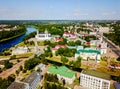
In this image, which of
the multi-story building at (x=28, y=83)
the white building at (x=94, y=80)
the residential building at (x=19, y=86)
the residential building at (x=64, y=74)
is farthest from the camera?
the residential building at (x=64, y=74)

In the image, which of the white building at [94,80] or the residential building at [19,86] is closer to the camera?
the residential building at [19,86]

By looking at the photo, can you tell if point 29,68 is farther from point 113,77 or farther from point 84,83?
point 113,77

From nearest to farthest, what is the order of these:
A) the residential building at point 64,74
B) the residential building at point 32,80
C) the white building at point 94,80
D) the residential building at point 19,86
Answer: the residential building at point 19,86
the residential building at point 32,80
the white building at point 94,80
the residential building at point 64,74

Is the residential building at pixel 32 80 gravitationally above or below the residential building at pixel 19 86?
below

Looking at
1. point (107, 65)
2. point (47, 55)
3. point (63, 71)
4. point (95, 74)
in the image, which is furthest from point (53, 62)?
point (95, 74)

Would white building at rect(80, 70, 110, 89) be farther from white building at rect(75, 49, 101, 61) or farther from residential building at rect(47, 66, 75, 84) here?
white building at rect(75, 49, 101, 61)

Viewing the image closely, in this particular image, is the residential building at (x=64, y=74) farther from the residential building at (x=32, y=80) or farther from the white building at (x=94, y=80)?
the residential building at (x=32, y=80)

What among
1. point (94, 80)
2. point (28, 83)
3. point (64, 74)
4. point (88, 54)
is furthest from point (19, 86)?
point (88, 54)

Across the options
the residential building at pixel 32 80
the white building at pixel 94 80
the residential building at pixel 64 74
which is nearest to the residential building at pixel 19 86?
the residential building at pixel 32 80
